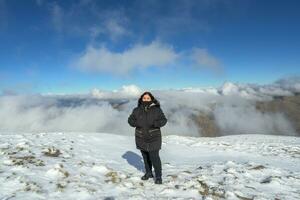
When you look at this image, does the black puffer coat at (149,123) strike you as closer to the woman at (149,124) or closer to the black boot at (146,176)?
the woman at (149,124)

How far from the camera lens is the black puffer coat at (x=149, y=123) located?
34.7 ft

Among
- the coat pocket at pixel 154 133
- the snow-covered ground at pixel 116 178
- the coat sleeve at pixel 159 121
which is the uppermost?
the coat sleeve at pixel 159 121

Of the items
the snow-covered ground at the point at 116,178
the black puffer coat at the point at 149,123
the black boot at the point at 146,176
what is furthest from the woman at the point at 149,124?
the snow-covered ground at the point at 116,178

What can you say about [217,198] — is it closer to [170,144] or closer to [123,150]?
[123,150]

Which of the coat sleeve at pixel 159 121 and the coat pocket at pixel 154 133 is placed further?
the coat pocket at pixel 154 133

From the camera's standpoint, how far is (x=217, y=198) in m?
9.45

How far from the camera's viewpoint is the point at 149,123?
10578 mm

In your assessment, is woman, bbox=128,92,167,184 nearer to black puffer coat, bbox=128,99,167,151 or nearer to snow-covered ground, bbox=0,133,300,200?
black puffer coat, bbox=128,99,167,151

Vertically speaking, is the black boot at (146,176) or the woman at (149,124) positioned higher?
the woman at (149,124)

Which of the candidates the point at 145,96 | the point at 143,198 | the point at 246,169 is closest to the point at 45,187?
the point at 143,198

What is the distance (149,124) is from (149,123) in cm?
4

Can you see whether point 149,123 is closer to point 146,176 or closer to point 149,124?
point 149,124

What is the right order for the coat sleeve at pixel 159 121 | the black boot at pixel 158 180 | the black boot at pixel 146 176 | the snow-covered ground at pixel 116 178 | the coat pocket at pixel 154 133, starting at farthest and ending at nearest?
the black boot at pixel 146 176 < the black boot at pixel 158 180 < the coat pocket at pixel 154 133 < the coat sleeve at pixel 159 121 < the snow-covered ground at pixel 116 178

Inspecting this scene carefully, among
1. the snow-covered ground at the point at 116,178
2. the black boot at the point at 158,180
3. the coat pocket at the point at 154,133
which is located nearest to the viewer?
the snow-covered ground at the point at 116,178
